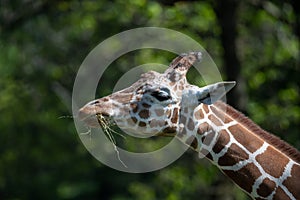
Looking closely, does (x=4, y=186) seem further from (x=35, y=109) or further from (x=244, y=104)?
(x=244, y=104)

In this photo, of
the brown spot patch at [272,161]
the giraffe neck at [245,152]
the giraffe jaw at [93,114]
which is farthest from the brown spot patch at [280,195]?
the giraffe jaw at [93,114]

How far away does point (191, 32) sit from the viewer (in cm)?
1695

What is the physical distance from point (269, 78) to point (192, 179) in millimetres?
2361

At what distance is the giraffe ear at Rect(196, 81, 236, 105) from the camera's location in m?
8.97

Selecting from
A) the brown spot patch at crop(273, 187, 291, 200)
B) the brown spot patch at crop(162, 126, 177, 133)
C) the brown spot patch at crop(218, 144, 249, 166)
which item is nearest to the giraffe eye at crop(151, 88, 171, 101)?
the brown spot patch at crop(162, 126, 177, 133)

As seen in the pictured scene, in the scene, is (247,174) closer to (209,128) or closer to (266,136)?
(266,136)

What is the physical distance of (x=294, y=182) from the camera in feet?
29.7

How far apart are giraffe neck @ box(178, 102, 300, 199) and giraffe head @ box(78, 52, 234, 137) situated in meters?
0.11

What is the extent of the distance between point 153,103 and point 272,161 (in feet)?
3.78

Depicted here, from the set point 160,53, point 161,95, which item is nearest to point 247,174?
point 161,95

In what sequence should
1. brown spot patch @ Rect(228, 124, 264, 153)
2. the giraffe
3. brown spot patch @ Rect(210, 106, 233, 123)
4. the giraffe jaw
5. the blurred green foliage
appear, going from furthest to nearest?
the blurred green foliage → brown spot patch @ Rect(210, 106, 233, 123) → brown spot patch @ Rect(228, 124, 264, 153) → the giraffe → the giraffe jaw

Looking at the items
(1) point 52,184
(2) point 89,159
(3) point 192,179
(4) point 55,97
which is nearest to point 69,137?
(2) point 89,159

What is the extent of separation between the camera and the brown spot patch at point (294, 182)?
902 centimetres

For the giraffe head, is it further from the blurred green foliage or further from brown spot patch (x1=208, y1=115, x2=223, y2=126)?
the blurred green foliage
